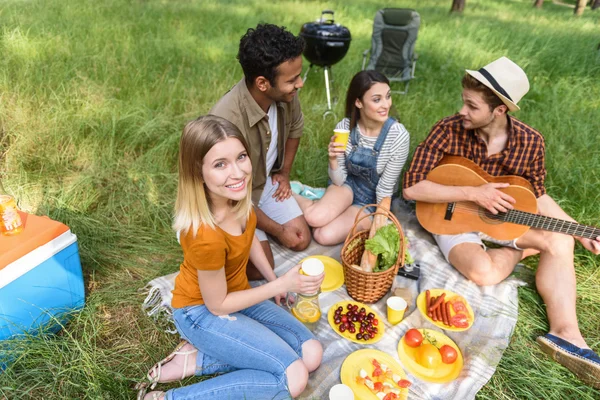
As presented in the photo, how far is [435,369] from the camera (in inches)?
89.3

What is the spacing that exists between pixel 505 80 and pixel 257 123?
1.66 m

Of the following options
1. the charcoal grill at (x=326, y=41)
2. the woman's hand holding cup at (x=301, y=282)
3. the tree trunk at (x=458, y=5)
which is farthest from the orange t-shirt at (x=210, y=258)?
the tree trunk at (x=458, y=5)

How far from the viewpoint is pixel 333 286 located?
284 centimetres

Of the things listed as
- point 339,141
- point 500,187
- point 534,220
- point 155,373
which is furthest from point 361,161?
point 155,373

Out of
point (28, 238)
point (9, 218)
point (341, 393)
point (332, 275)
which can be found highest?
point (9, 218)

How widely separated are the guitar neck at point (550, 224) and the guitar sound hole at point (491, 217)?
21 millimetres

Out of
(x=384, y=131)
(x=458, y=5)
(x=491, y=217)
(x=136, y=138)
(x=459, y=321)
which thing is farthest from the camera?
(x=458, y=5)

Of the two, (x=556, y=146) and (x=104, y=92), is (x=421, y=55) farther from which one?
(x=104, y=92)

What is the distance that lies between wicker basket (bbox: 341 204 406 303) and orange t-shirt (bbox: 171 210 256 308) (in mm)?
774

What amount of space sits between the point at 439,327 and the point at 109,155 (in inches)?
125

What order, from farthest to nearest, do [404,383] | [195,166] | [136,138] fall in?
[136,138]
[404,383]
[195,166]

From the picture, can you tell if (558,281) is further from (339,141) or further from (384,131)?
(339,141)

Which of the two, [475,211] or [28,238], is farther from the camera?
[475,211]

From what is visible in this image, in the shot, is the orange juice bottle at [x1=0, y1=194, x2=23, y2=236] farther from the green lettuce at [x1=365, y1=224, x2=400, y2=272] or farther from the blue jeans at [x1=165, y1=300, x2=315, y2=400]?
the green lettuce at [x1=365, y1=224, x2=400, y2=272]
